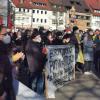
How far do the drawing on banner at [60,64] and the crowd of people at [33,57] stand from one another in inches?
13.2

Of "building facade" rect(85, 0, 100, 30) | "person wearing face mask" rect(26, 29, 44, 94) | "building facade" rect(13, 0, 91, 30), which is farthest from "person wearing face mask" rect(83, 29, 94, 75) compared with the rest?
"building facade" rect(85, 0, 100, 30)

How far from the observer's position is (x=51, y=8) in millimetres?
130750

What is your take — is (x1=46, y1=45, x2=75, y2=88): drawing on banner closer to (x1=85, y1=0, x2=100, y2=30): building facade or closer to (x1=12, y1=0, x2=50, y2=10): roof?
(x1=12, y1=0, x2=50, y2=10): roof

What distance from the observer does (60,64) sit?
41.7 ft

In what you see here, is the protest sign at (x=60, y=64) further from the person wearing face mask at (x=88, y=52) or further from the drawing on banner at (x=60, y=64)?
the person wearing face mask at (x=88, y=52)

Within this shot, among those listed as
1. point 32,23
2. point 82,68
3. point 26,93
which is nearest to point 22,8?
point 32,23

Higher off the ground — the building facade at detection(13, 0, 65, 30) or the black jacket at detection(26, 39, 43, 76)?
the black jacket at detection(26, 39, 43, 76)

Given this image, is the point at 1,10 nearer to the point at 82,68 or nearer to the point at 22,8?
the point at 82,68

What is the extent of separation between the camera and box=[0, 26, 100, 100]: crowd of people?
5.84 metres

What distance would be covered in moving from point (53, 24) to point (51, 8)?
4.66 m

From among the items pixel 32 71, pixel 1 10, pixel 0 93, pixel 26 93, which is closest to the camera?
pixel 0 93

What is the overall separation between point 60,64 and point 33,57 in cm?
231

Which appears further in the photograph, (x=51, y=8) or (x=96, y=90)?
(x=51, y=8)

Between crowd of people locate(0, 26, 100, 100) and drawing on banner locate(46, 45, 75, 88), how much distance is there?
0.33m
